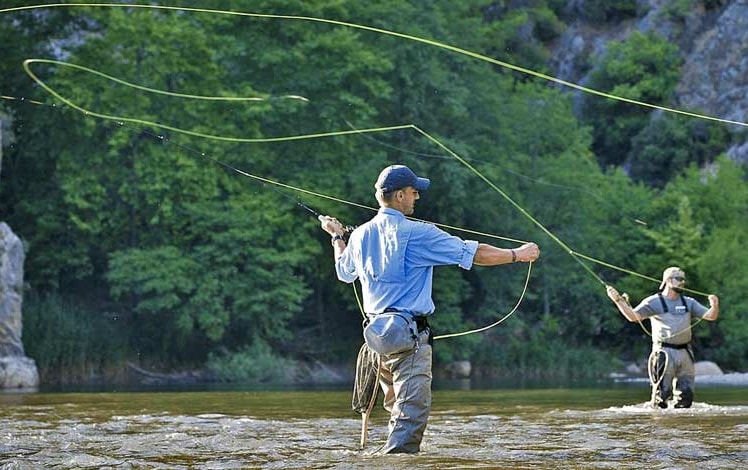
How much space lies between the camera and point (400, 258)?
8.39 metres

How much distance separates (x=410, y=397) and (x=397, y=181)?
55.5 inches

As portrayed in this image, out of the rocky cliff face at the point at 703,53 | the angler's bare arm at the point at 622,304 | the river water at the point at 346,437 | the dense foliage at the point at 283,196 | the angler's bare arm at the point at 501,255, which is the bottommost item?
the river water at the point at 346,437

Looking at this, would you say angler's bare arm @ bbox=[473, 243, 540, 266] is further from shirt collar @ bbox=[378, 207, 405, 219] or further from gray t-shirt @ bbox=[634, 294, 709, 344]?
gray t-shirt @ bbox=[634, 294, 709, 344]

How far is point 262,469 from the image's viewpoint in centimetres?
820

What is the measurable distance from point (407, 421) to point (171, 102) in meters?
31.7

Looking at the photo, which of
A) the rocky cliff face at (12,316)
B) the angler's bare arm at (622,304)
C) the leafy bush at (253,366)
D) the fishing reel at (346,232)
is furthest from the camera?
the leafy bush at (253,366)

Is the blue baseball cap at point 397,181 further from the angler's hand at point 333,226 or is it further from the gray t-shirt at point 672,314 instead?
the gray t-shirt at point 672,314

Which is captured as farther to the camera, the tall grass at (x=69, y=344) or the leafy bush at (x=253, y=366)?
the leafy bush at (x=253, y=366)

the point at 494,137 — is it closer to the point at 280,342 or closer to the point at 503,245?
the point at 503,245

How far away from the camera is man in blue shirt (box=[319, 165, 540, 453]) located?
27.5 feet

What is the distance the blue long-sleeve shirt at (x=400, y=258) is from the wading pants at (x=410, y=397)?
0.93ft

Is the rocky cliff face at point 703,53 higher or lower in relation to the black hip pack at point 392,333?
higher

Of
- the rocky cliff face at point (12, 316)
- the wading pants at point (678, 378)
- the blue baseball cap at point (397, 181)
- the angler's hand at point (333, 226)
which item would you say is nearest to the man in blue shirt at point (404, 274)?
the blue baseball cap at point (397, 181)

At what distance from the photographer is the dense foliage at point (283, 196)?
3753 centimetres
